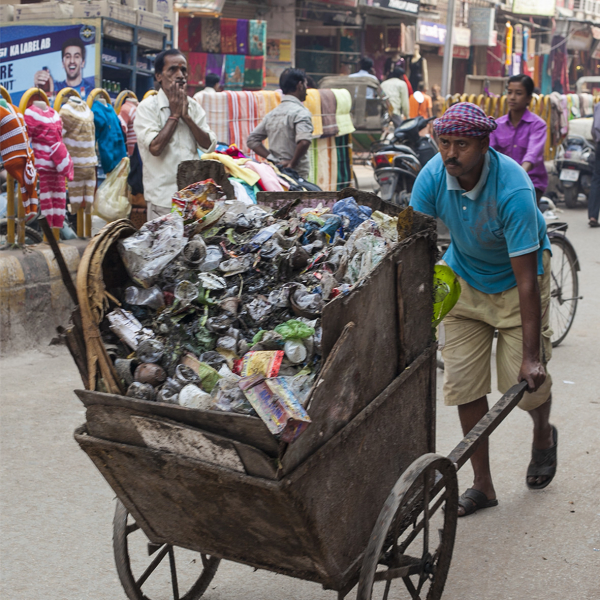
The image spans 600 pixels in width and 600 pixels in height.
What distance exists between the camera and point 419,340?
260 cm

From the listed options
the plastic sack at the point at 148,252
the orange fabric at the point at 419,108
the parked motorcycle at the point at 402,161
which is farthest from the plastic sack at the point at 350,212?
the orange fabric at the point at 419,108

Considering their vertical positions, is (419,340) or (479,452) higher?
(419,340)

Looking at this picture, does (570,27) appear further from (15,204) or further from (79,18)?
(15,204)

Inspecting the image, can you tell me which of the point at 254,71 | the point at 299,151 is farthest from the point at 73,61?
the point at 254,71

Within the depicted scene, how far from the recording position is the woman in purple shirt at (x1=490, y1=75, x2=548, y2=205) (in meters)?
5.94

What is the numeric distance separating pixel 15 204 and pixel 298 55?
15612mm

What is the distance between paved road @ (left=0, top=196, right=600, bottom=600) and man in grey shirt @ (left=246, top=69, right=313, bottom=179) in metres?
3.29

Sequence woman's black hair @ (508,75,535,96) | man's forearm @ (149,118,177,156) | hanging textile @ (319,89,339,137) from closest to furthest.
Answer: man's forearm @ (149,118,177,156) < woman's black hair @ (508,75,535,96) < hanging textile @ (319,89,339,137)

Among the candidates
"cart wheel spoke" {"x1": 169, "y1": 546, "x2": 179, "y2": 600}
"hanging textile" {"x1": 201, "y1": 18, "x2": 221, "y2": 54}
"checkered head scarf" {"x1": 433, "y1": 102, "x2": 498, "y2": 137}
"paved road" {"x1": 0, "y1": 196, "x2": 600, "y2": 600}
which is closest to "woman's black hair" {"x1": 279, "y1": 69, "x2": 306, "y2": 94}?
"paved road" {"x1": 0, "y1": 196, "x2": 600, "y2": 600}

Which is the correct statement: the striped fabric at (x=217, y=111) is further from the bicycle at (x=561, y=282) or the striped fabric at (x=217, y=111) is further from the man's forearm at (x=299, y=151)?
the bicycle at (x=561, y=282)

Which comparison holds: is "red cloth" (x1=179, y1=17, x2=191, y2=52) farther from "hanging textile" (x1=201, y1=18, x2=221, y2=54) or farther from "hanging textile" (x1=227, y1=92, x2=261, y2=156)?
"hanging textile" (x1=227, y1=92, x2=261, y2=156)

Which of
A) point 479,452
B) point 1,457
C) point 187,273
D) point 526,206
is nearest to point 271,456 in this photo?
point 187,273

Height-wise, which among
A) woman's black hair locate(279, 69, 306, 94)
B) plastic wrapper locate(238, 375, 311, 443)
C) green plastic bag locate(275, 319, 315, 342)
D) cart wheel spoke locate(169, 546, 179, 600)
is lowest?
cart wheel spoke locate(169, 546, 179, 600)

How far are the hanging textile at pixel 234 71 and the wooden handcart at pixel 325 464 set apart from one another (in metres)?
14.3
